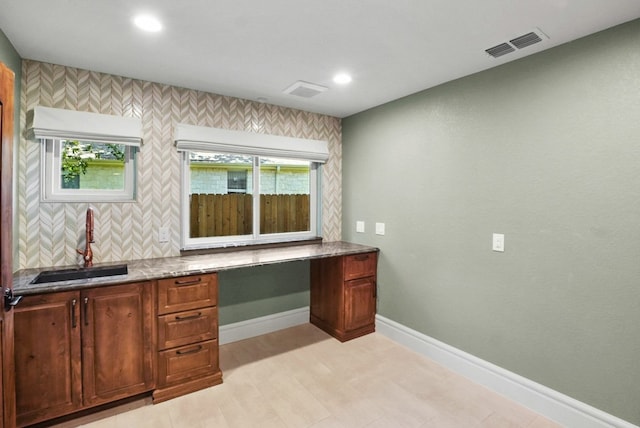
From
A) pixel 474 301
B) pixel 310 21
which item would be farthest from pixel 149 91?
pixel 474 301

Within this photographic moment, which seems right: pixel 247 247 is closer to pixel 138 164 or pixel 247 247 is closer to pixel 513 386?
pixel 138 164

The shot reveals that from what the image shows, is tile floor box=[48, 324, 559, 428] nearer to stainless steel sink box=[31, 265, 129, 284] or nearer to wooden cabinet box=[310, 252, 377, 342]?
wooden cabinet box=[310, 252, 377, 342]

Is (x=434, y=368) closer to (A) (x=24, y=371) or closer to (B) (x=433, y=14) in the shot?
(B) (x=433, y=14)

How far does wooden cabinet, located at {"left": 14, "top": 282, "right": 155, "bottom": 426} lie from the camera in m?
1.91

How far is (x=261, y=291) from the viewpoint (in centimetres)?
342

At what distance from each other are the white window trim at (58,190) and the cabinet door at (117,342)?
36.7 inches

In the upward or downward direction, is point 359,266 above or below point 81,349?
above

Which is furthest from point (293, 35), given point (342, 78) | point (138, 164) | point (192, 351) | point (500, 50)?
point (192, 351)

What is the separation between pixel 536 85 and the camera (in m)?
2.22

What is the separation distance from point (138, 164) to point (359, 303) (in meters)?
2.45

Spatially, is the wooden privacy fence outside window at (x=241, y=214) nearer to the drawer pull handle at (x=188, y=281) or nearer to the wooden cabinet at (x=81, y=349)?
the drawer pull handle at (x=188, y=281)

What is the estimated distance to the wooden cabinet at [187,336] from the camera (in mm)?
2295

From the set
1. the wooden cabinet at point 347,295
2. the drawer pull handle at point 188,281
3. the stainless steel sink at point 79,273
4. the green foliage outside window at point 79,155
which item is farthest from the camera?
the wooden cabinet at point 347,295

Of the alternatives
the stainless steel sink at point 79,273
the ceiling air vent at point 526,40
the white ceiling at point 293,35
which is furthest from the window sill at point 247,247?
the ceiling air vent at point 526,40
